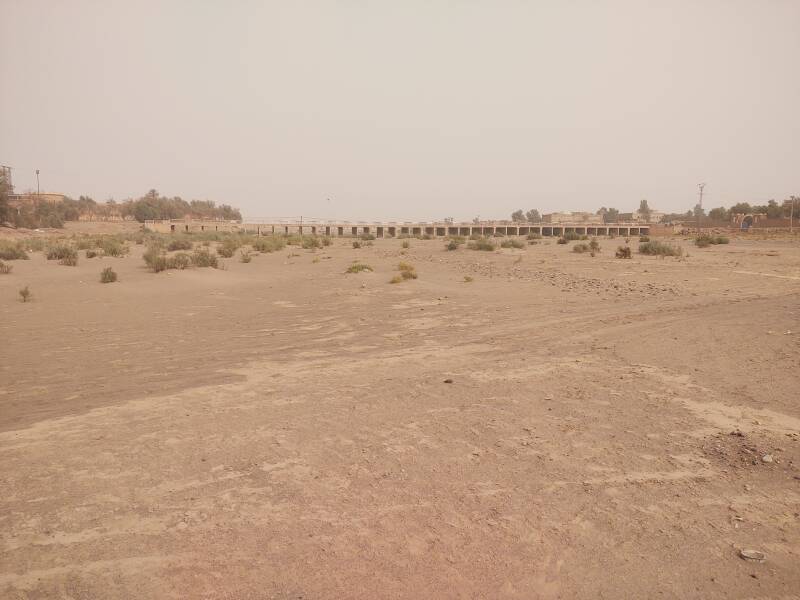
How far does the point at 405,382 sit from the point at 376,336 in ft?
10.0

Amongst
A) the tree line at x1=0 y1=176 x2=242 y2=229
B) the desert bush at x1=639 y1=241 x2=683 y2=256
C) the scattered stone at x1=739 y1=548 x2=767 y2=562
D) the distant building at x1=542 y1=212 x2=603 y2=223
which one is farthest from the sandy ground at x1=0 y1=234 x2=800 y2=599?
the distant building at x1=542 y1=212 x2=603 y2=223

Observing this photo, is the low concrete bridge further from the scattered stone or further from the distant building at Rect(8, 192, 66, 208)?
the scattered stone

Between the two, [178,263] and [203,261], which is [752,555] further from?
[203,261]

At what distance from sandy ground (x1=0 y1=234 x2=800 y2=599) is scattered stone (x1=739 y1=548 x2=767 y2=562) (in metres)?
0.04

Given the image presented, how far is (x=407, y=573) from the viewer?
3.13 meters

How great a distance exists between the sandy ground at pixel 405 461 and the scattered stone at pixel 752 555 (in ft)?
0.14

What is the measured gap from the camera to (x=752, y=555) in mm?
3242

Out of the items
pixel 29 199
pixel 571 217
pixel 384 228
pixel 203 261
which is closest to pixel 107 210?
pixel 29 199

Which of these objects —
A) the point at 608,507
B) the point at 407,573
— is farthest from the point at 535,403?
the point at 407,573

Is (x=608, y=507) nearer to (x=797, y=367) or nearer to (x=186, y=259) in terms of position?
(x=797, y=367)

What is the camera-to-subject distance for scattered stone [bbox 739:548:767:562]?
10.5 feet

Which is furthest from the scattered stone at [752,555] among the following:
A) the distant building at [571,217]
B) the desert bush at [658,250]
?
the distant building at [571,217]

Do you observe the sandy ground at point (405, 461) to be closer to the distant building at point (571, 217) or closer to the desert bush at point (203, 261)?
the desert bush at point (203, 261)

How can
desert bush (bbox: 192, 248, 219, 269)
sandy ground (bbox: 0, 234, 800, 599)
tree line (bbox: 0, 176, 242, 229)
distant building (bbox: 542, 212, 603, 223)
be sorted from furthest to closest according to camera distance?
distant building (bbox: 542, 212, 603, 223)
tree line (bbox: 0, 176, 242, 229)
desert bush (bbox: 192, 248, 219, 269)
sandy ground (bbox: 0, 234, 800, 599)
